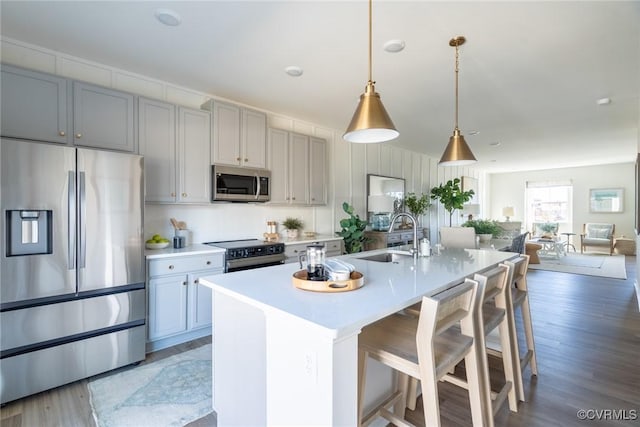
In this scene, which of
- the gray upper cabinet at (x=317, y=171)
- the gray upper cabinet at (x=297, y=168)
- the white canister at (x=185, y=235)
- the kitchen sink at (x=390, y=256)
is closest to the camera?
the kitchen sink at (x=390, y=256)

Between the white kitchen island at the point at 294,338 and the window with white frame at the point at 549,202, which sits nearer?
the white kitchen island at the point at 294,338

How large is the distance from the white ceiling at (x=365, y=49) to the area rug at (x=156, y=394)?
267 centimetres

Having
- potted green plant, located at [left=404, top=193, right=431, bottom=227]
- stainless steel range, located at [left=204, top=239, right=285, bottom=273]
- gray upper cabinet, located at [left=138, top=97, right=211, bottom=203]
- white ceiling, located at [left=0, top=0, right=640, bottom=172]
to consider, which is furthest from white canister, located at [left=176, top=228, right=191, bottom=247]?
potted green plant, located at [left=404, top=193, right=431, bottom=227]

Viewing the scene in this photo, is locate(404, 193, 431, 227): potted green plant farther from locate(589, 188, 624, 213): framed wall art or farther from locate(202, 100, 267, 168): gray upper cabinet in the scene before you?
locate(589, 188, 624, 213): framed wall art

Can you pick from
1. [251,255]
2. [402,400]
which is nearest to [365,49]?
[251,255]

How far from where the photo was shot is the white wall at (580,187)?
28.9ft

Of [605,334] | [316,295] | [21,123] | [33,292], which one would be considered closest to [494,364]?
[605,334]

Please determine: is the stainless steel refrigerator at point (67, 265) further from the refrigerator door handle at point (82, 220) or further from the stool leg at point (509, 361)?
→ the stool leg at point (509, 361)

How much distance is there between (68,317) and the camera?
2.17 metres

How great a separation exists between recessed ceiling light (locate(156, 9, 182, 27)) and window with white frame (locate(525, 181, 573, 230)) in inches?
464

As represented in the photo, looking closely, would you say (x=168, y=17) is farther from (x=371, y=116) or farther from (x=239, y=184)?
(x=239, y=184)

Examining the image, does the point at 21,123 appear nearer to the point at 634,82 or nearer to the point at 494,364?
the point at 494,364

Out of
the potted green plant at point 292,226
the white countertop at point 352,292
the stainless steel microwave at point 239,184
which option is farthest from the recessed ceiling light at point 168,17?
the potted green plant at point 292,226

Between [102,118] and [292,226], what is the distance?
248cm
